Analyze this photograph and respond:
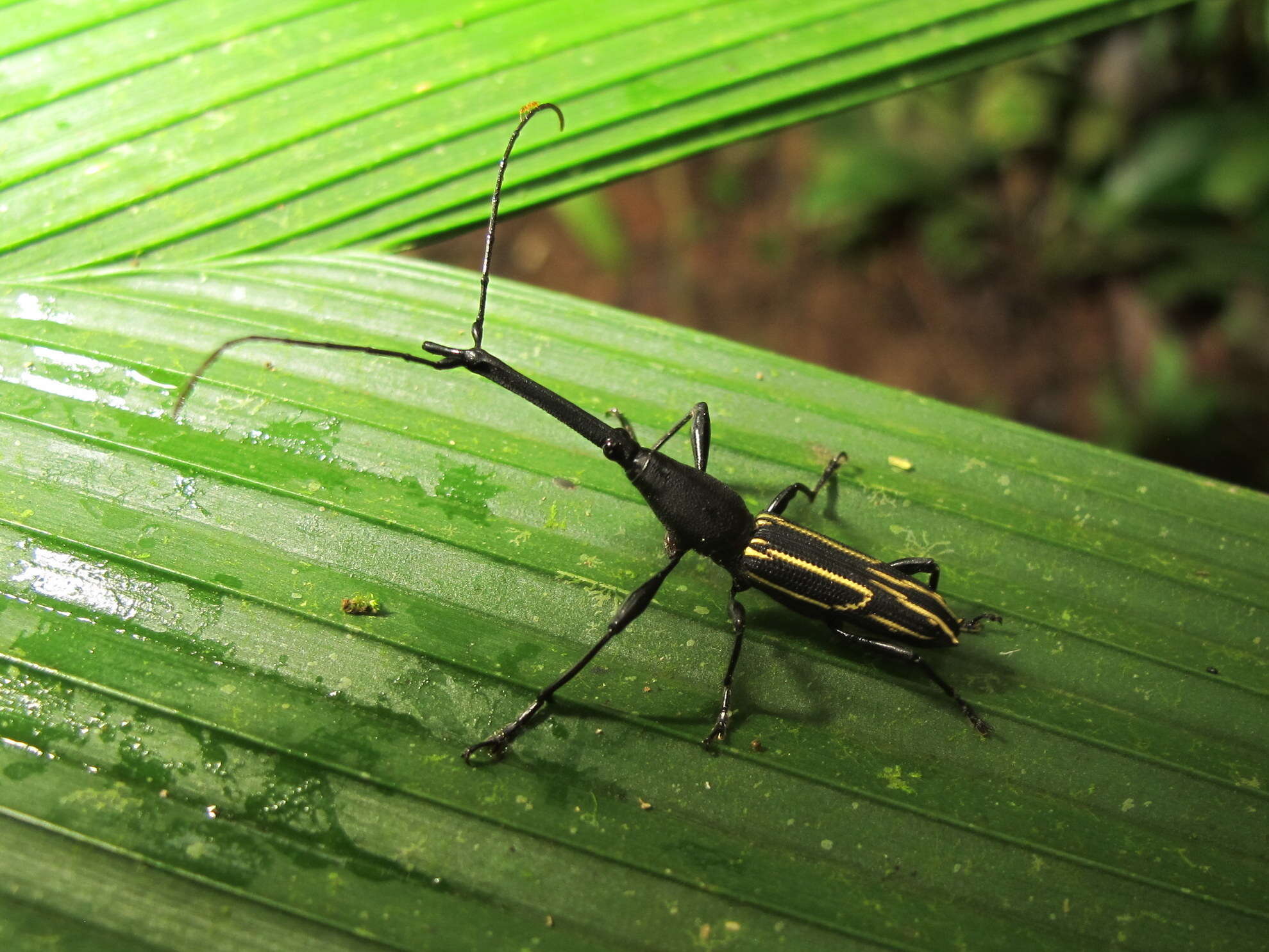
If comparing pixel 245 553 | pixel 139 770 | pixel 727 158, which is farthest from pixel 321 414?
pixel 727 158

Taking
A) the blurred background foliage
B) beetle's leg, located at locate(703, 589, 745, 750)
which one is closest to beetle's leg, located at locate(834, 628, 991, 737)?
beetle's leg, located at locate(703, 589, 745, 750)

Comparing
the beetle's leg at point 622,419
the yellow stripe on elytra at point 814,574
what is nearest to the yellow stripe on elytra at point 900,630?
A: the yellow stripe on elytra at point 814,574

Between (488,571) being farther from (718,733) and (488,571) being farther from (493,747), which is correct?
(718,733)

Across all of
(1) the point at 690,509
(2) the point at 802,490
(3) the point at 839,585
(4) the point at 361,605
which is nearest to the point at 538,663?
(4) the point at 361,605

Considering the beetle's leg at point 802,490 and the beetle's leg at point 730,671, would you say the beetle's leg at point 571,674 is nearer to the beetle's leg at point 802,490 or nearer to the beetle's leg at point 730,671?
the beetle's leg at point 730,671

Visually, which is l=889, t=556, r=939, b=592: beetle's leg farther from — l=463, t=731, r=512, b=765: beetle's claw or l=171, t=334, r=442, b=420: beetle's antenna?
l=171, t=334, r=442, b=420: beetle's antenna

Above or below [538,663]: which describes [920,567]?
above

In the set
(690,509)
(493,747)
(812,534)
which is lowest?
(493,747)

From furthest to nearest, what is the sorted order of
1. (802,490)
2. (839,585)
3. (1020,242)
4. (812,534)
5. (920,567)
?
(1020,242) → (802,490) → (812,534) → (920,567) → (839,585)
